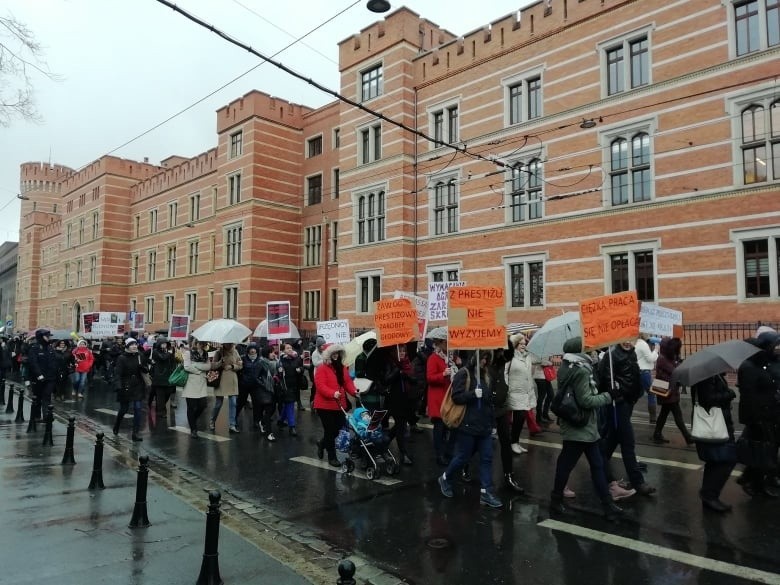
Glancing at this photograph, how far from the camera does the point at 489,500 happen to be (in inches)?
246

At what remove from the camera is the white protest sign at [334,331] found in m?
14.0

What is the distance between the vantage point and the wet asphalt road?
4625mm

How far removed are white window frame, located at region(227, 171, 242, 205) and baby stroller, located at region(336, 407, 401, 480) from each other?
29.8m

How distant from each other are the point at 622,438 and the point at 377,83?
24.9m

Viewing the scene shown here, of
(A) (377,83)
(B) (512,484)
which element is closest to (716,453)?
(B) (512,484)

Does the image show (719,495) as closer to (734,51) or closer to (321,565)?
(321,565)

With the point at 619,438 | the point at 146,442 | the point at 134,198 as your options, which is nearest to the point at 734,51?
the point at 619,438

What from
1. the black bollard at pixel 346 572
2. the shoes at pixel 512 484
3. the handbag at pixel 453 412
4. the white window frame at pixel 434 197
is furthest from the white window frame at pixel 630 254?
the black bollard at pixel 346 572

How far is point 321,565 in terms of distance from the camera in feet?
16.1

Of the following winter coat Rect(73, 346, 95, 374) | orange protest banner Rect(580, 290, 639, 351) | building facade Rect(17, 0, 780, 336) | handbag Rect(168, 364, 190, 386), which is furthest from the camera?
building facade Rect(17, 0, 780, 336)

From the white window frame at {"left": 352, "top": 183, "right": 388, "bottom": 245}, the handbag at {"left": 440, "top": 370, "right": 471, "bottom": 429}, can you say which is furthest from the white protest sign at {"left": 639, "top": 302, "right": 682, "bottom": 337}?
the white window frame at {"left": 352, "top": 183, "right": 388, "bottom": 245}

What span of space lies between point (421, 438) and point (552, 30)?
18.5 metres

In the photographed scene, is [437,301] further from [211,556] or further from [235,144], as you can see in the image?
[235,144]

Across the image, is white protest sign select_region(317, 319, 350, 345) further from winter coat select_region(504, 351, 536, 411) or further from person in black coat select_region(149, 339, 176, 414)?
winter coat select_region(504, 351, 536, 411)
